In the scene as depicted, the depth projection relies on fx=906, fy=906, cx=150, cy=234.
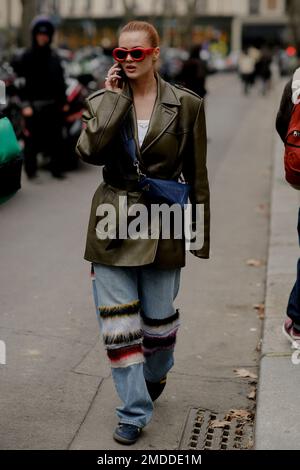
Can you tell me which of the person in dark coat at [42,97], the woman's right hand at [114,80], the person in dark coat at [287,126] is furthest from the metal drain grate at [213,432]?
the person in dark coat at [42,97]

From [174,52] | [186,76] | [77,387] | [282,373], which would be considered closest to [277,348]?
[282,373]

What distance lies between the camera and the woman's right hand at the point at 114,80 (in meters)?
3.93

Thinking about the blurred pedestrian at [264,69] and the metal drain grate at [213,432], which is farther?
the blurred pedestrian at [264,69]

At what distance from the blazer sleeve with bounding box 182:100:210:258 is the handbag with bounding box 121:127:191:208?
111mm

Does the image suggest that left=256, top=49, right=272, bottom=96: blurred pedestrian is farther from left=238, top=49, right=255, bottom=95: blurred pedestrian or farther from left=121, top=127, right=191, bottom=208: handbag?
left=121, top=127, right=191, bottom=208: handbag

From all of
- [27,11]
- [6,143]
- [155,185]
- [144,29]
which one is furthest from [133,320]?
[27,11]

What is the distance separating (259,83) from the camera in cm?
4134

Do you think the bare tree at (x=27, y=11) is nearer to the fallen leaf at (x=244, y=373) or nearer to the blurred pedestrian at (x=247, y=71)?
the blurred pedestrian at (x=247, y=71)

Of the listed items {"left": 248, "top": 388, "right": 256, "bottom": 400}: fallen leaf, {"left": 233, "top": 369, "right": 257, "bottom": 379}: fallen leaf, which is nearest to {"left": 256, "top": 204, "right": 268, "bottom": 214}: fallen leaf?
{"left": 233, "top": 369, "right": 257, "bottom": 379}: fallen leaf

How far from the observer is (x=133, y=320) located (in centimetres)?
400

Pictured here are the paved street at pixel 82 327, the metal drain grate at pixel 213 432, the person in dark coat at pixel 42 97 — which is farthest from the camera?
the person in dark coat at pixel 42 97

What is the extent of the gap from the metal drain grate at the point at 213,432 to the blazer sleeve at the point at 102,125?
1364 millimetres
